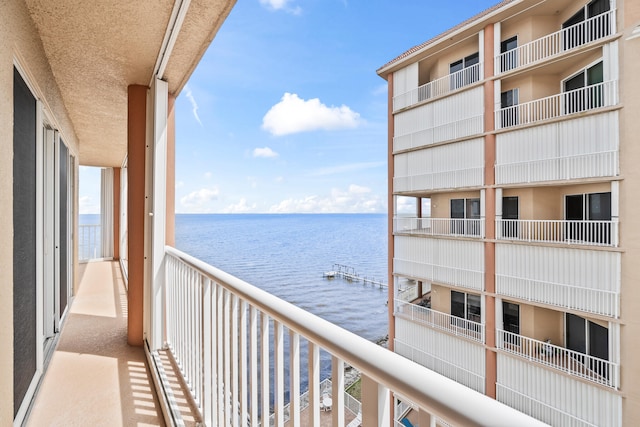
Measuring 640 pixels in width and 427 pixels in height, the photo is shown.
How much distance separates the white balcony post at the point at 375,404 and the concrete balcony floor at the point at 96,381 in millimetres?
1576

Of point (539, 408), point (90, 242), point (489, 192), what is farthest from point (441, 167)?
point (90, 242)

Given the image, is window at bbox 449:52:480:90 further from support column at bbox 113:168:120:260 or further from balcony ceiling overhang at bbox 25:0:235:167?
support column at bbox 113:168:120:260

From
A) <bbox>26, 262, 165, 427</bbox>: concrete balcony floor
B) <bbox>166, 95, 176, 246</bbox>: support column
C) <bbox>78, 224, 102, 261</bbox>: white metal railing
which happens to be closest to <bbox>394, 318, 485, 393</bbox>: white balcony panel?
<bbox>26, 262, 165, 427</bbox>: concrete balcony floor

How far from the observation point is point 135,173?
2541 mm

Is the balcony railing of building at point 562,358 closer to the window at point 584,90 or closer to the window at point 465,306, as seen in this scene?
the window at point 465,306

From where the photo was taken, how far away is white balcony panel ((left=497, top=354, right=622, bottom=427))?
7.31 ft

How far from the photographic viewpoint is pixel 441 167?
2752 mm

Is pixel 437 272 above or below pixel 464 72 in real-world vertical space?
below

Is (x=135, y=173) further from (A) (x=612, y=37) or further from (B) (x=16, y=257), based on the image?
(A) (x=612, y=37)

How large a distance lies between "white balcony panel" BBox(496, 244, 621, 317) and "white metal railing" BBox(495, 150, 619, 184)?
0.47 metres

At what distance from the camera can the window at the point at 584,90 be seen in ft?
6.48

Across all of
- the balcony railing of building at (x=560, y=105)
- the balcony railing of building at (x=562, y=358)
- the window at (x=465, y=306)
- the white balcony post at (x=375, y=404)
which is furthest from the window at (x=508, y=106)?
the white balcony post at (x=375, y=404)

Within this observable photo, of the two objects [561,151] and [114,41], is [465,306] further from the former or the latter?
[114,41]

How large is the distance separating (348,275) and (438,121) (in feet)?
8.87
